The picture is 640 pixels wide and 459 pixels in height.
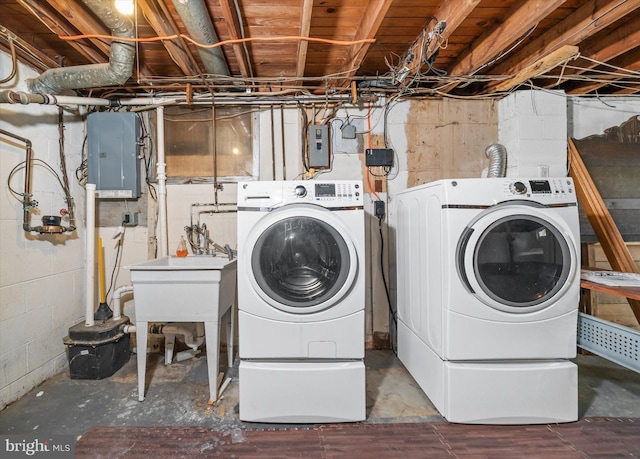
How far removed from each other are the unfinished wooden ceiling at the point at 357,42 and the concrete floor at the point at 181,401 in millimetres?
2129

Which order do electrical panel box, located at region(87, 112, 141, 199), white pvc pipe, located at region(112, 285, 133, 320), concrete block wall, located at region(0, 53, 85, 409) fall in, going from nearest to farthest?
concrete block wall, located at region(0, 53, 85, 409)
white pvc pipe, located at region(112, 285, 133, 320)
electrical panel box, located at region(87, 112, 141, 199)

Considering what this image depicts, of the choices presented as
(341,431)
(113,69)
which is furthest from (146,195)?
(341,431)

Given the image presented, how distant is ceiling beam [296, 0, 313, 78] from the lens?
5.41ft

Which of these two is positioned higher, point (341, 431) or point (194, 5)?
point (194, 5)

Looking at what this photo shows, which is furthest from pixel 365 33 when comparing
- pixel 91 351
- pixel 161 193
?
pixel 91 351

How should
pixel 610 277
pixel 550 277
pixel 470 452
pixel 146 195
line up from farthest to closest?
pixel 146 195, pixel 610 277, pixel 550 277, pixel 470 452

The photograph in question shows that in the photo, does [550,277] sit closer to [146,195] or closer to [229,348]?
[229,348]

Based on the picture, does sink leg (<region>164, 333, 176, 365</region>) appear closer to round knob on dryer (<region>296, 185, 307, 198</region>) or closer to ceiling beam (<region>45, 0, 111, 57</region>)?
round knob on dryer (<region>296, 185, 307, 198</region>)

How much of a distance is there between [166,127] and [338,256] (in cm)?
205

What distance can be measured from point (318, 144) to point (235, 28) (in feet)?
3.41

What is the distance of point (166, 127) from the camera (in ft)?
9.02

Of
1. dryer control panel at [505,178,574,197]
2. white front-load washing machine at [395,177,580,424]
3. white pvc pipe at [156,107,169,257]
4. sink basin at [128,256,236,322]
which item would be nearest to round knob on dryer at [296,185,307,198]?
sink basin at [128,256,236,322]

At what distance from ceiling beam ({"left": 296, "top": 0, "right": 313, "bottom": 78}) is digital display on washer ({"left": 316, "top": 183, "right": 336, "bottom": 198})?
92cm

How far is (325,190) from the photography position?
1.78m
